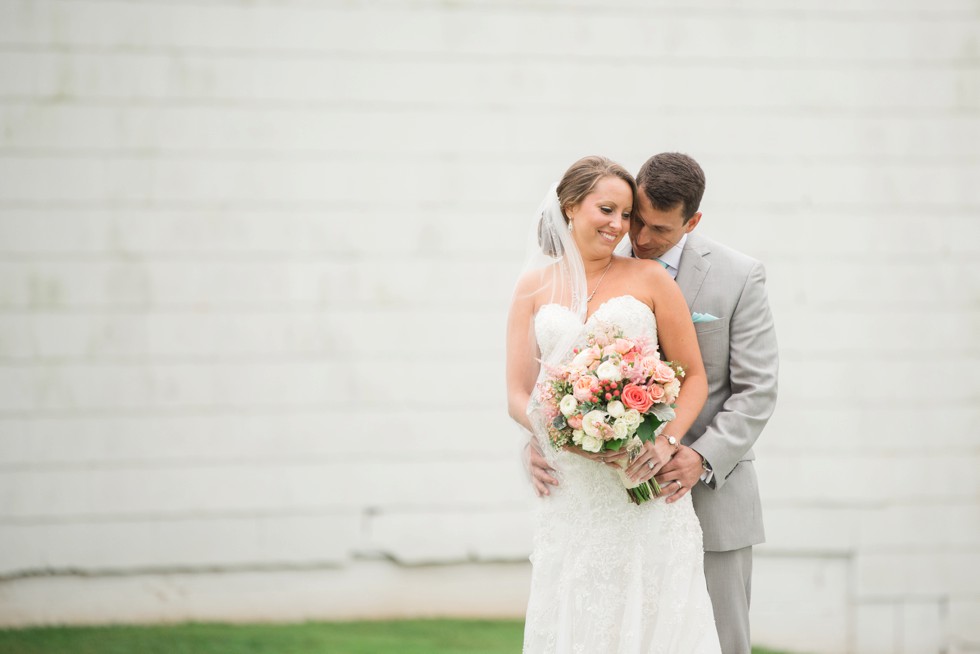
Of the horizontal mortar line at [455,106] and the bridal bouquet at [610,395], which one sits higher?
the horizontal mortar line at [455,106]

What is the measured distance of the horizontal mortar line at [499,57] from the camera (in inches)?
216

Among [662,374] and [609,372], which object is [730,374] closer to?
[662,374]

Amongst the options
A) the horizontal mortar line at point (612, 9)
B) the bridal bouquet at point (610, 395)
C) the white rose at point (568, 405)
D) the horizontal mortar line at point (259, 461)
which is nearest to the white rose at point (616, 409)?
the bridal bouquet at point (610, 395)

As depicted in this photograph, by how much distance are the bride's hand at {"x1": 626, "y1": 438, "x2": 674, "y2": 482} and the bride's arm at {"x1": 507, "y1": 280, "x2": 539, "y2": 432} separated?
0.42 meters

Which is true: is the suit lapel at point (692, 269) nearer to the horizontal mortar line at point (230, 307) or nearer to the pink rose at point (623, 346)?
the pink rose at point (623, 346)

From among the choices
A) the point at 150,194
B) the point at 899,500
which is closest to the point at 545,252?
the point at 150,194

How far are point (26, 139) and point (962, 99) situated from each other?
5128 millimetres

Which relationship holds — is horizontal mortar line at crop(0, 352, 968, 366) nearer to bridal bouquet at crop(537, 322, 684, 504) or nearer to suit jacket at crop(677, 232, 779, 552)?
suit jacket at crop(677, 232, 779, 552)

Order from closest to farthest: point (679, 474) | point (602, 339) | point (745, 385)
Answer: point (602, 339), point (679, 474), point (745, 385)

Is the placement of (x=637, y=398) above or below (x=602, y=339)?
below

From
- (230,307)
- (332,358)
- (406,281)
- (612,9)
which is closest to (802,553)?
(406,281)

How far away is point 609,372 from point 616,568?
2.39 feet

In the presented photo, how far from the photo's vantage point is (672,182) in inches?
126

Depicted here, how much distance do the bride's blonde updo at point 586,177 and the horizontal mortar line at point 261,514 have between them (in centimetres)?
266
